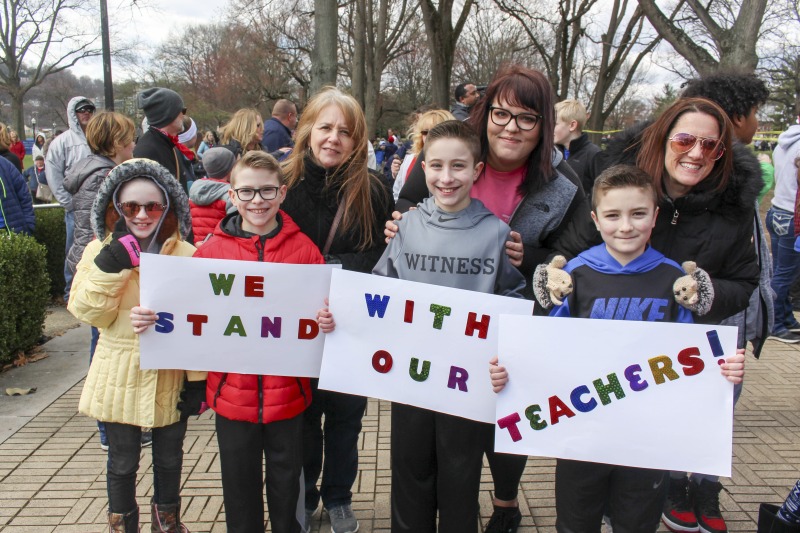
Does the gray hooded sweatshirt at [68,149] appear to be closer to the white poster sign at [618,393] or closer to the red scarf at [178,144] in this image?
the red scarf at [178,144]

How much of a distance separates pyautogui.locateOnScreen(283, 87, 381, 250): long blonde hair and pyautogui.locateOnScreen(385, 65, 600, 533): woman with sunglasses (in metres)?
0.21

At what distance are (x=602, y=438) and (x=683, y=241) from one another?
871 mm

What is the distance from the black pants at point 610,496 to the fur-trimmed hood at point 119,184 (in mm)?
2042

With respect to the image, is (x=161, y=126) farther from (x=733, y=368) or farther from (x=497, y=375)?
(x=733, y=368)

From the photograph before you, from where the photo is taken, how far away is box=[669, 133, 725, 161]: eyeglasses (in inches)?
92.6

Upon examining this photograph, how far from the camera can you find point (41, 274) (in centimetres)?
543

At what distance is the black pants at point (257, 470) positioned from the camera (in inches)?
99.0

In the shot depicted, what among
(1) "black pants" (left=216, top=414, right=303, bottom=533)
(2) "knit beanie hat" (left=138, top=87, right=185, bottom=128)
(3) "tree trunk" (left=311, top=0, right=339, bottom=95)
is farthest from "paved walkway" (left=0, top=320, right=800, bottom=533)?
(3) "tree trunk" (left=311, top=0, right=339, bottom=95)

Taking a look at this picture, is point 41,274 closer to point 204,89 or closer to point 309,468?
point 309,468

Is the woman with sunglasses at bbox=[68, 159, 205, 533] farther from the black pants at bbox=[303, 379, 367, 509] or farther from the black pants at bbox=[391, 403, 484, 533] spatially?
the black pants at bbox=[391, 403, 484, 533]

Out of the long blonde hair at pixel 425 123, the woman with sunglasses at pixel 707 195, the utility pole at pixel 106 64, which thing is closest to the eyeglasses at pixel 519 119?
the woman with sunglasses at pixel 707 195

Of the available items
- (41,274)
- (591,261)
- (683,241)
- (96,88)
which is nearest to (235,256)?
(591,261)

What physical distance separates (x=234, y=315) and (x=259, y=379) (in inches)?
11.7

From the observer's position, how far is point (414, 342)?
2461 mm
